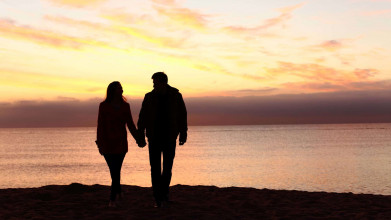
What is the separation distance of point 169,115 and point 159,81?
67cm

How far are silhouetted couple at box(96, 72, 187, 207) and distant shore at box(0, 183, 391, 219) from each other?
74 centimetres

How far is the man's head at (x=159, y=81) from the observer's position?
870 centimetres

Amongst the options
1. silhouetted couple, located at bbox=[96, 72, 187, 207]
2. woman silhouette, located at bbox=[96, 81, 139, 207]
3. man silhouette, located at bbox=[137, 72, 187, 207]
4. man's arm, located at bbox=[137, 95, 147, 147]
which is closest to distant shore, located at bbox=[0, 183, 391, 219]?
silhouetted couple, located at bbox=[96, 72, 187, 207]

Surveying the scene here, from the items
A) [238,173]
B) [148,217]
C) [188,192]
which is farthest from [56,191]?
[238,173]

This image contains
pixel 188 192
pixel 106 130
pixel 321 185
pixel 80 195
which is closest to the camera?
pixel 106 130

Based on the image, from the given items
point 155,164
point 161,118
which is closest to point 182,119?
point 161,118

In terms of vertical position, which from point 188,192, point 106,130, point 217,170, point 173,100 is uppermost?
point 173,100

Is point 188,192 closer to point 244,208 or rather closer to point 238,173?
point 244,208

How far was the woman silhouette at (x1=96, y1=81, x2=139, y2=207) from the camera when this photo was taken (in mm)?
8922

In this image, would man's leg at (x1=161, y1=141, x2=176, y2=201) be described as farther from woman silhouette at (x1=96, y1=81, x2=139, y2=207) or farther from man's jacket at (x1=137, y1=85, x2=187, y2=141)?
woman silhouette at (x1=96, y1=81, x2=139, y2=207)

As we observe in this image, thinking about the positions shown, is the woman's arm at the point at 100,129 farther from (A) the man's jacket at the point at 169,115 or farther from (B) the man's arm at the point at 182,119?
(B) the man's arm at the point at 182,119

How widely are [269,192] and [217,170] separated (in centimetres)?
4441

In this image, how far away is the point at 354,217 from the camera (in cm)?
851

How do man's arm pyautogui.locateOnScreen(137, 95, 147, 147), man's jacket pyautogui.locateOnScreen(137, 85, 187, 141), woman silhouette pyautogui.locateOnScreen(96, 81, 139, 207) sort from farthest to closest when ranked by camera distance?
1. woman silhouette pyautogui.locateOnScreen(96, 81, 139, 207)
2. man's arm pyautogui.locateOnScreen(137, 95, 147, 147)
3. man's jacket pyautogui.locateOnScreen(137, 85, 187, 141)
